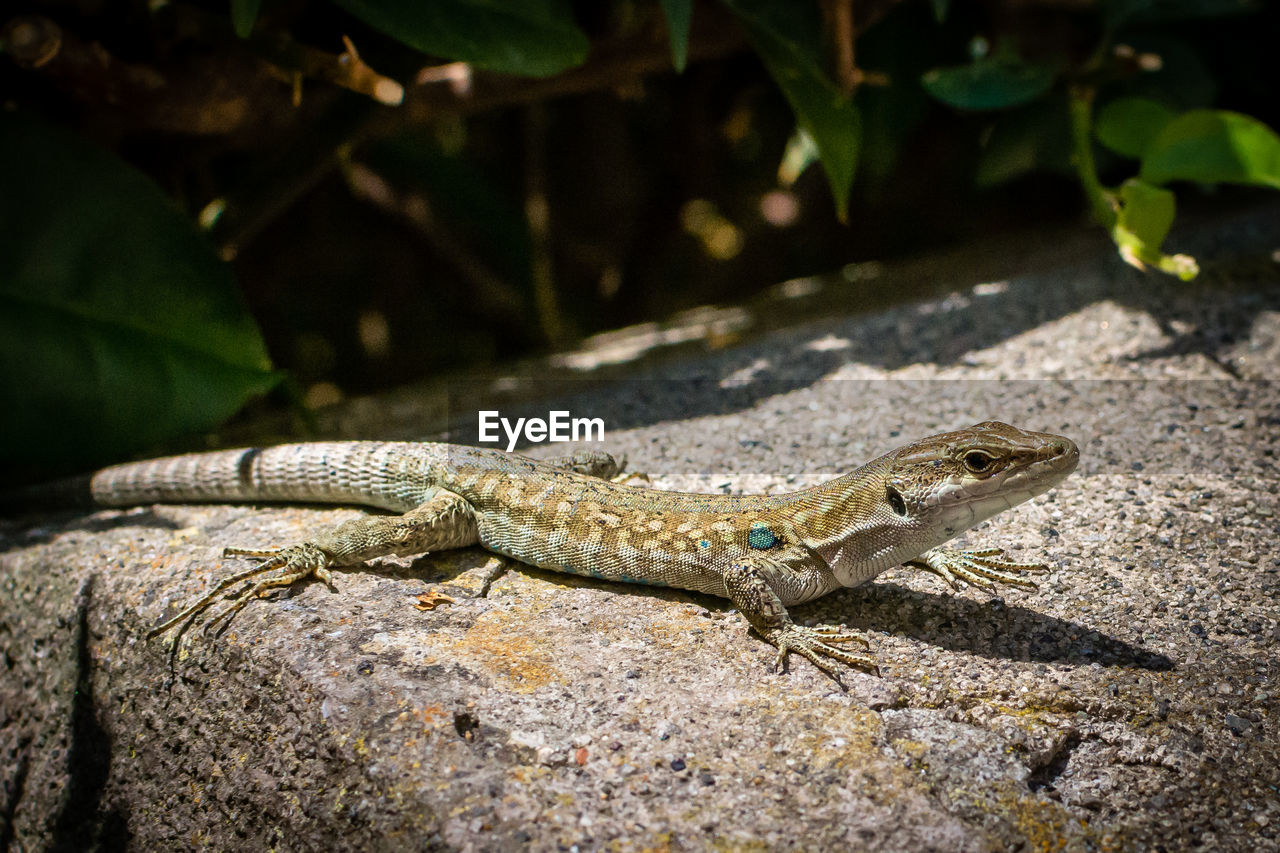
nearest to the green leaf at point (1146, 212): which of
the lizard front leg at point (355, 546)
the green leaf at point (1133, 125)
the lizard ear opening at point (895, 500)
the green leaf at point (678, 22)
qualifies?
the green leaf at point (1133, 125)

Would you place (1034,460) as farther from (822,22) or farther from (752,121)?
(752,121)

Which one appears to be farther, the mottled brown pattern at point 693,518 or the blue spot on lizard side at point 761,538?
the blue spot on lizard side at point 761,538

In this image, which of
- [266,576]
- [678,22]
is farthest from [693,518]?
[678,22]

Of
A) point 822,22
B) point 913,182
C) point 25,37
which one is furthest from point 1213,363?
point 25,37

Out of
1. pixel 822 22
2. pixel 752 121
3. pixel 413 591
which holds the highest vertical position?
pixel 822 22

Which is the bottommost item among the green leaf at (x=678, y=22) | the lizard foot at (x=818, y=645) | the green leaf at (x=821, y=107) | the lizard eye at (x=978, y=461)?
the lizard foot at (x=818, y=645)

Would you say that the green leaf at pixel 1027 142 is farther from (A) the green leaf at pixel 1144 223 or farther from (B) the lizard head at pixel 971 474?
(B) the lizard head at pixel 971 474
